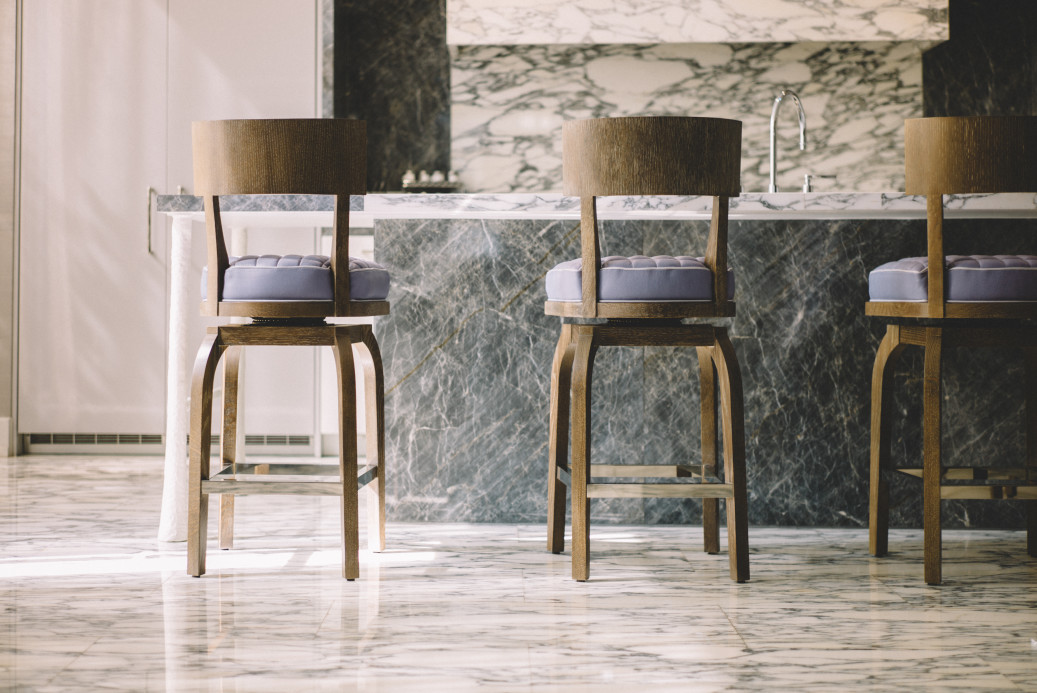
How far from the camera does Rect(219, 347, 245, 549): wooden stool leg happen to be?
2.39m

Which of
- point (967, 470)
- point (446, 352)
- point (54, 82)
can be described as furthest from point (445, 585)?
point (54, 82)

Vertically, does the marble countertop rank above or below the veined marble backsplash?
below

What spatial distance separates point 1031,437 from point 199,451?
1.91 m

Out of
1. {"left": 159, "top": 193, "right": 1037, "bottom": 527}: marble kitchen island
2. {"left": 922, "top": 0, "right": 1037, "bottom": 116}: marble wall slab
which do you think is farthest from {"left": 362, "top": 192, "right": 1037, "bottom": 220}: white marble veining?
{"left": 922, "top": 0, "right": 1037, "bottom": 116}: marble wall slab

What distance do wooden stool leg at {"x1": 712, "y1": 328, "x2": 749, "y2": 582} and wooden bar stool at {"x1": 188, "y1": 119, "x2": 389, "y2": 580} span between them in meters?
0.77

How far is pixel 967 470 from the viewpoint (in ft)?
7.91

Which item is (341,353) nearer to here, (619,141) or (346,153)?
(346,153)

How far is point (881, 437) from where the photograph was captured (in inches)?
95.0

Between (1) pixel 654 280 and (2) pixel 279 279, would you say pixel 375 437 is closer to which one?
(2) pixel 279 279

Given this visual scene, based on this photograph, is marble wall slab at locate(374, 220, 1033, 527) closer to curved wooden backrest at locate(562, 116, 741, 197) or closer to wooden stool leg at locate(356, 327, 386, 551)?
wooden stool leg at locate(356, 327, 386, 551)

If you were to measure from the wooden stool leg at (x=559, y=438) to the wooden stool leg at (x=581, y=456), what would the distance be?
196 mm

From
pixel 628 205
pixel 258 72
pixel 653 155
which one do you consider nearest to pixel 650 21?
pixel 258 72

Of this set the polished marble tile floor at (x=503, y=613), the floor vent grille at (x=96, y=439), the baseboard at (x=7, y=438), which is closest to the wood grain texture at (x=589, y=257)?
the polished marble tile floor at (x=503, y=613)

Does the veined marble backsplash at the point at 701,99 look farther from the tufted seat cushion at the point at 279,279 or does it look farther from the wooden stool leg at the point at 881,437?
the tufted seat cushion at the point at 279,279
